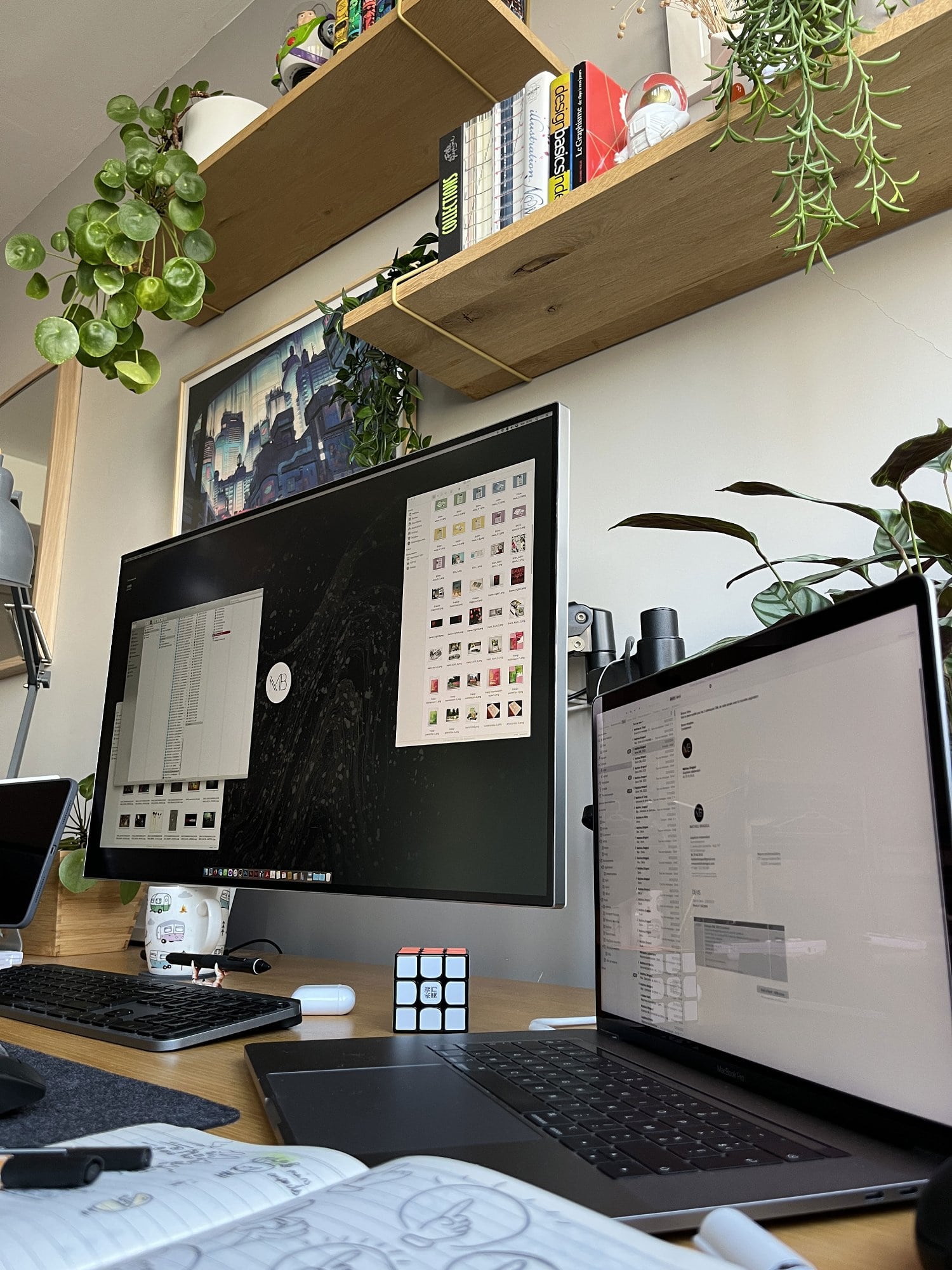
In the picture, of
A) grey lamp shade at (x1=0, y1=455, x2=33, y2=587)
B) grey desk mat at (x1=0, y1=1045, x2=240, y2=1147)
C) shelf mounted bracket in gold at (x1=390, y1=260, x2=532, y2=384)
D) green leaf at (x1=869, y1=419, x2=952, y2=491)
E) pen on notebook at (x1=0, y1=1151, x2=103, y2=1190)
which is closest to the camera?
pen on notebook at (x1=0, y1=1151, x2=103, y2=1190)

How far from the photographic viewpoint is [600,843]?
790mm

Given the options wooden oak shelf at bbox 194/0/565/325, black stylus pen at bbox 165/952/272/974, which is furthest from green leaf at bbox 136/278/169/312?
black stylus pen at bbox 165/952/272/974

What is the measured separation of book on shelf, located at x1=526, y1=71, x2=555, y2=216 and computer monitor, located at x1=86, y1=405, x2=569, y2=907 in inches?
13.8

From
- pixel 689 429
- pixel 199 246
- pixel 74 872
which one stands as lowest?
pixel 74 872

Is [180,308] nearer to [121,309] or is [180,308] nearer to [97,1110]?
[121,309]

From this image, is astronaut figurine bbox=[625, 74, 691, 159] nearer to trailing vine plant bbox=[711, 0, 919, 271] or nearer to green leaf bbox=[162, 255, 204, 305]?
trailing vine plant bbox=[711, 0, 919, 271]

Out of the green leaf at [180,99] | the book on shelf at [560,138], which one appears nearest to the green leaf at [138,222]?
the green leaf at [180,99]

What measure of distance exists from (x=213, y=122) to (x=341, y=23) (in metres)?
0.34

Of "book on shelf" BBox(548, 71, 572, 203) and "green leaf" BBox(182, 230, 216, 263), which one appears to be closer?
"book on shelf" BBox(548, 71, 572, 203)

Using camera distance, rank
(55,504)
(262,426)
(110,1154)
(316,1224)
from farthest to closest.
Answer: (55,504)
(262,426)
(110,1154)
(316,1224)

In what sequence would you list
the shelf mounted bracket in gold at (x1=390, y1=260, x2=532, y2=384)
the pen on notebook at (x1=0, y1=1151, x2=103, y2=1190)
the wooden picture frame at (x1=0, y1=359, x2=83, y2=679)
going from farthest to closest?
the wooden picture frame at (x1=0, y1=359, x2=83, y2=679) → the shelf mounted bracket in gold at (x1=390, y1=260, x2=532, y2=384) → the pen on notebook at (x1=0, y1=1151, x2=103, y2=1190)

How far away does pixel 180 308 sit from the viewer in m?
1.61

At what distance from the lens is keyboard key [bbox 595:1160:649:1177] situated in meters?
0.40

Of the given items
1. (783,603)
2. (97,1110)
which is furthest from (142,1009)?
(783,603)
